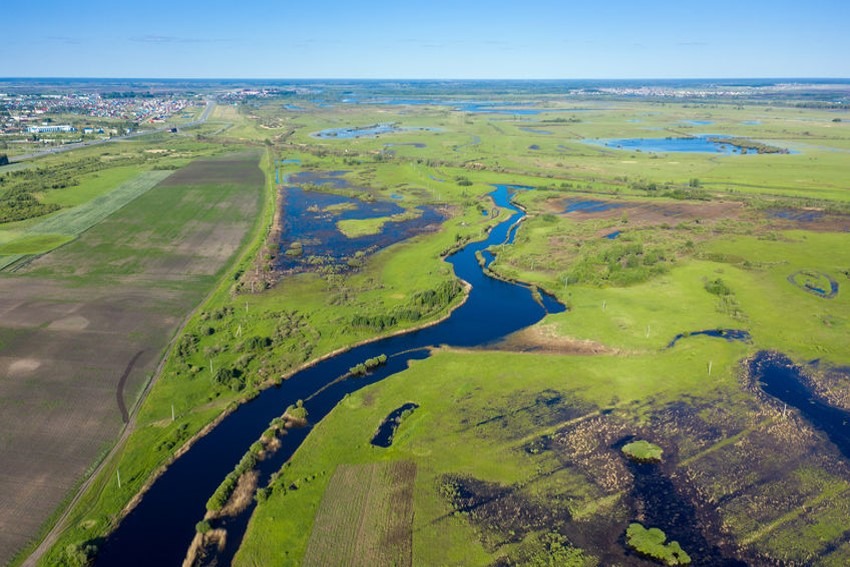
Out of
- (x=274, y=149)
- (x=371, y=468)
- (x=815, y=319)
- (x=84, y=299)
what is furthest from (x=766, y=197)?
(x=274, y=149)

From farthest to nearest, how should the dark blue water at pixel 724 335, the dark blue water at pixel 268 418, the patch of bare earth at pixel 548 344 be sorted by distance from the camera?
the dark blue water at pixel 724 335
the patch of bare earth at pixel 548 344
the dark blue water at pixel 268 418

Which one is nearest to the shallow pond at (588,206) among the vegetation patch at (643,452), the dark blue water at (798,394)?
the dark blue water at (798,394)

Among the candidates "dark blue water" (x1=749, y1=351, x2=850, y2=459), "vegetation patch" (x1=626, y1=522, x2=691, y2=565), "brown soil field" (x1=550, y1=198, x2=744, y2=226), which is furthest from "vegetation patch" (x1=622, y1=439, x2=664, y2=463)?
"brown soil field" (x1=550, y1=198, x2=744, y2=226)

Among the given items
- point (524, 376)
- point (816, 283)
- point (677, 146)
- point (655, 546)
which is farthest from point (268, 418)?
point (677, 146)

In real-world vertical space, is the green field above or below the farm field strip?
below

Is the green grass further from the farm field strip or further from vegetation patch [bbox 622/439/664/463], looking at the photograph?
the farm field strip

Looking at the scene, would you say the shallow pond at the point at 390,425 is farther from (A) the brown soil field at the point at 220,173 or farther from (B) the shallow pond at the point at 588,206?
(A) the brown soil field at the point at 220,173
